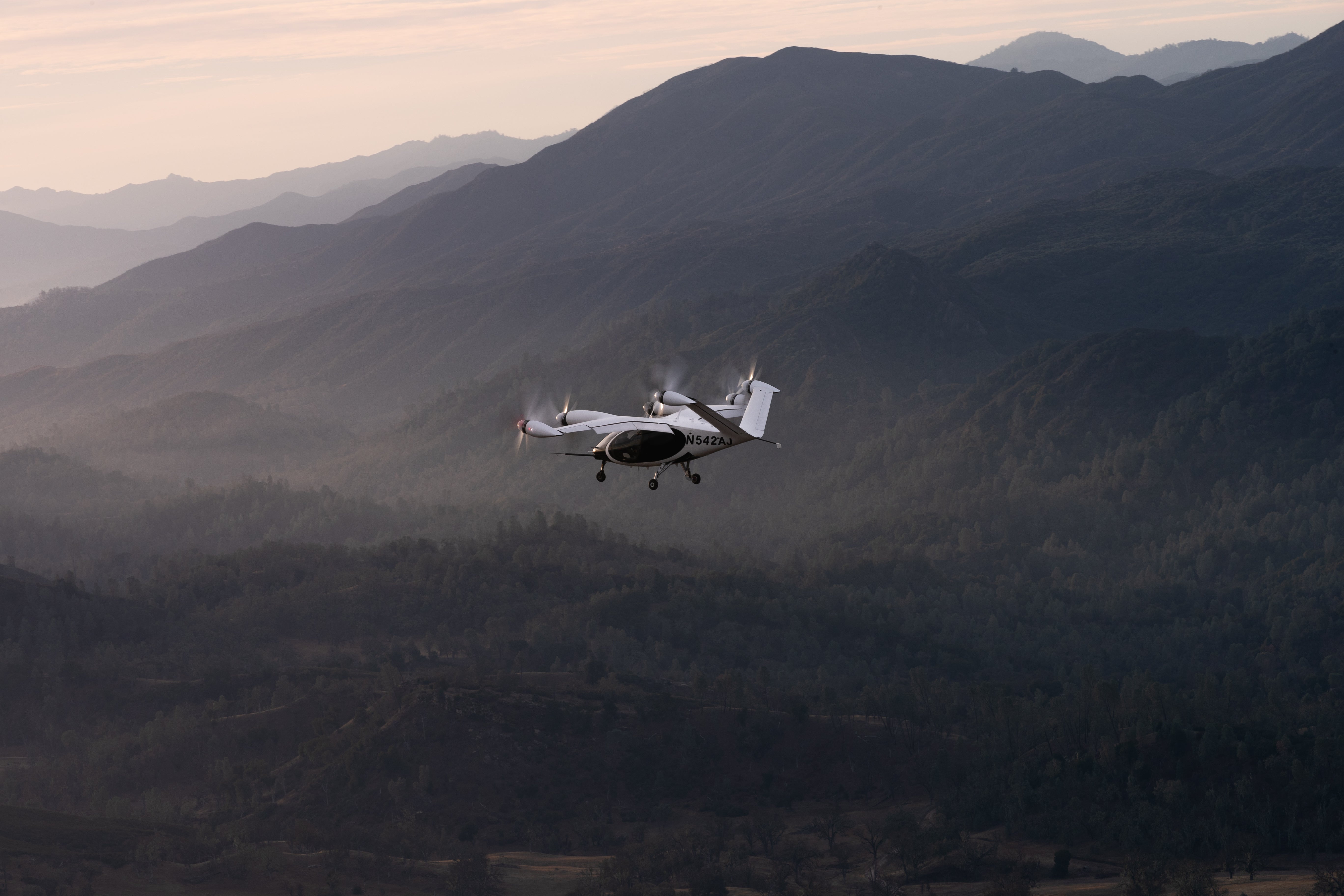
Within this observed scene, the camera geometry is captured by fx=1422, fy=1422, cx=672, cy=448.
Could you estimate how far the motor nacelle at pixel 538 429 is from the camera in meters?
78.4

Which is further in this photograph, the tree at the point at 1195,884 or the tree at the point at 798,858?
the tree at the point at 798,858

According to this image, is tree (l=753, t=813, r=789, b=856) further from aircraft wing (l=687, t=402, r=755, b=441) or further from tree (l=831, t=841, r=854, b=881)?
aircraft wing (l=687, t=402, r=755, b=441)

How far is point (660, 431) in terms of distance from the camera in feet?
255

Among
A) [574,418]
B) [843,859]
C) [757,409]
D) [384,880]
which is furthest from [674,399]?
[843,859]

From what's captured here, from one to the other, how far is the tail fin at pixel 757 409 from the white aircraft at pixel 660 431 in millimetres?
50

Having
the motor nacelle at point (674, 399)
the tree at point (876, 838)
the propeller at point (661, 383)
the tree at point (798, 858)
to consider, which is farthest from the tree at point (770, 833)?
the motor nacelle at point (674, 399)

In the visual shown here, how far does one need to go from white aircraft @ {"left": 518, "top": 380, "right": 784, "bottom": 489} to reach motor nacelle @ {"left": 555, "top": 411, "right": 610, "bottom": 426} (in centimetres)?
3

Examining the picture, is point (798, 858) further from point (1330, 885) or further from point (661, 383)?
point (661, 383)

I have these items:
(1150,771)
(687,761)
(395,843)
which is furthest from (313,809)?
(1150,771)

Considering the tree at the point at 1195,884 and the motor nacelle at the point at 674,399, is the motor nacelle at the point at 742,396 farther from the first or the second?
the tree at the point at 1195,884

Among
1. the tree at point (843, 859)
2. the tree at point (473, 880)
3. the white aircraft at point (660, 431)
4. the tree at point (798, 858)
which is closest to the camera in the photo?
the white aircraft at point (660, 431)

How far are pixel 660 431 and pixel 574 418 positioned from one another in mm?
6451

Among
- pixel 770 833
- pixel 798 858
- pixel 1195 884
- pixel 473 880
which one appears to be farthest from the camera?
pixel 770 833

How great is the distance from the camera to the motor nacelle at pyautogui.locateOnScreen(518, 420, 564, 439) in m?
78.4
